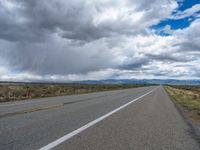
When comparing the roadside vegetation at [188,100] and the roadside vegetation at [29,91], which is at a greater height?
the roadside vegetation at [29,91]

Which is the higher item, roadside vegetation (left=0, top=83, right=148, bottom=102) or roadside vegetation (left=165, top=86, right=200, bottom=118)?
roadside vegetation (left=0, top=83, right=148, bottom=102)

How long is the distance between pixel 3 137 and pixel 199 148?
4719 millimetres

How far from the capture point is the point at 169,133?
6.52 metres

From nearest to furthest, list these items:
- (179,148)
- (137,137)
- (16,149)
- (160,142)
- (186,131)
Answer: (16,149)
(179,148)
(160,142)
(137,137)
(186,131)

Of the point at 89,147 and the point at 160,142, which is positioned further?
the point at 160,142

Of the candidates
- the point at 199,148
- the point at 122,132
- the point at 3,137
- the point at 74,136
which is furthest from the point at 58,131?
the point at 199,148

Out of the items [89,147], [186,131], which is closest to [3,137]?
[89,147]

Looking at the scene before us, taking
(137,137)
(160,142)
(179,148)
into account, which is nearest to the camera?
(179,148)

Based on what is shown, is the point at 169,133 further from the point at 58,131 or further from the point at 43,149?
the point at 43,149

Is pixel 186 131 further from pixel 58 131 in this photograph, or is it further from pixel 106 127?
pixel 58 131

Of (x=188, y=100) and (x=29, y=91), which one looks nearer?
(x=188, y=100)

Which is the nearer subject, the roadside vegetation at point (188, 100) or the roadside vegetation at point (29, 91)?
the roadside vegetation at point (188, 100)

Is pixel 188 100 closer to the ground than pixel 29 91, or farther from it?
closer to the ground

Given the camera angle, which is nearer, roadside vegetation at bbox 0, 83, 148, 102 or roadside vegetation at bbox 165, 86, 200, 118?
roadside vegetation at bbox 165, 86, 200, 118
